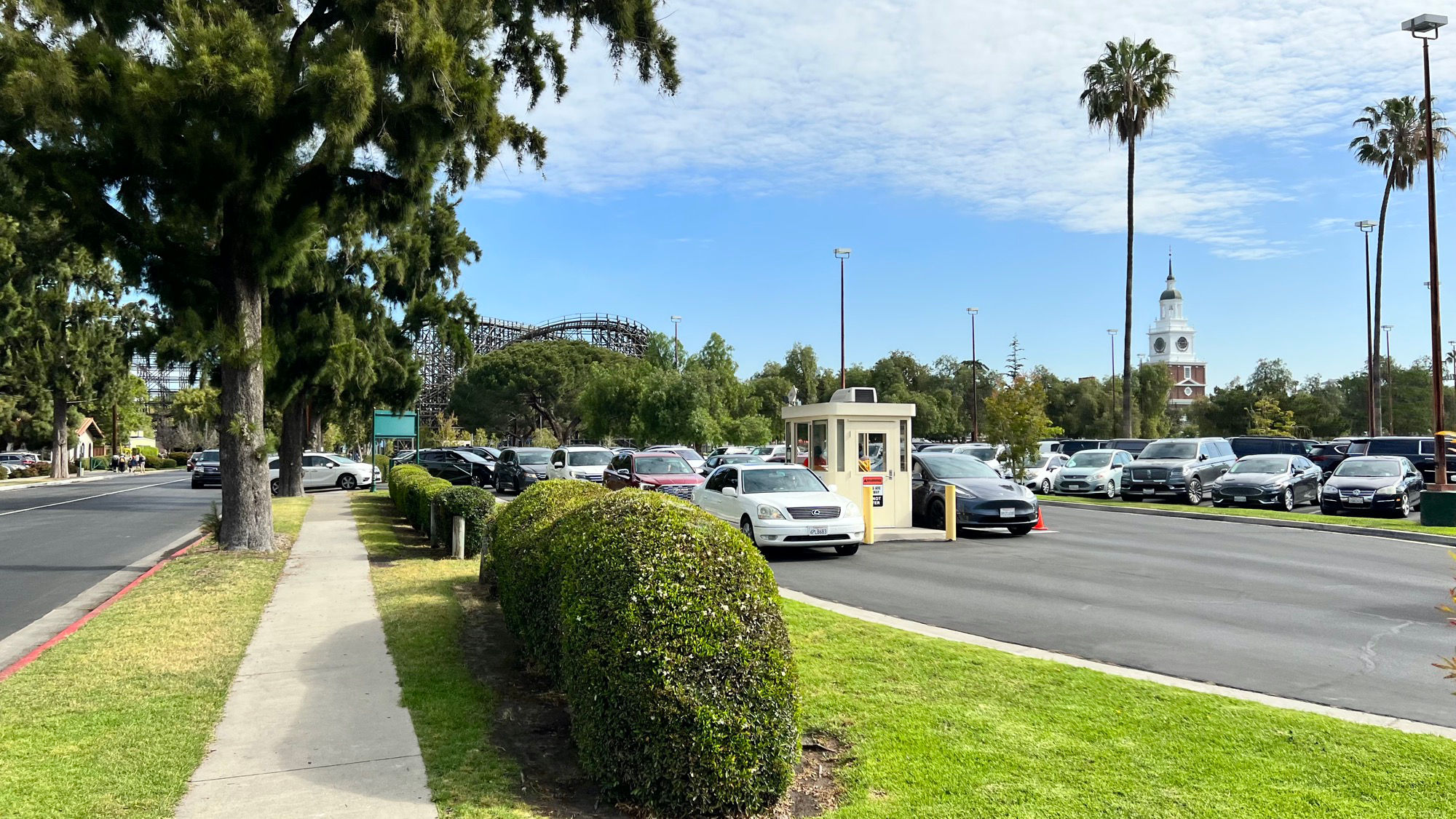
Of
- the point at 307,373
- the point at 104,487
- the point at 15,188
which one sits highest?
the point at 15,188

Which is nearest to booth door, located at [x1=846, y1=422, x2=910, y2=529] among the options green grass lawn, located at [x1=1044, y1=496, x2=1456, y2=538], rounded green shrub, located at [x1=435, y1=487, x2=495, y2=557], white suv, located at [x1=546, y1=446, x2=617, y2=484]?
rounded green shrub, located at [x1=435, y1=487, x2=495, y2=557]

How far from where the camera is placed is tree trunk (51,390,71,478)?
167 ft

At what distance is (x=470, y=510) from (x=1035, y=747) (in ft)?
32.2

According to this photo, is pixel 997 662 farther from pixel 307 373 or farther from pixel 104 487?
pixel 104 487

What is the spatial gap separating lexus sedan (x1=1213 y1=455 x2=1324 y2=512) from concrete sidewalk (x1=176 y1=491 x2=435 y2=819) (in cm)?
2243

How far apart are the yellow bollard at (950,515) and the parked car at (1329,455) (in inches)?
923

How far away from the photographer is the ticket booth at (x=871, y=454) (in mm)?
17500

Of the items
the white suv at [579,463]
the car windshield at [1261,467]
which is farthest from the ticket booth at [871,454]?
the car windshield at [1261,467]

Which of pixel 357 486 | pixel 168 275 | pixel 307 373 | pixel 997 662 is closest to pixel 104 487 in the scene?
pixel 357 486

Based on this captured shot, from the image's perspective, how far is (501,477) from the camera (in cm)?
3105

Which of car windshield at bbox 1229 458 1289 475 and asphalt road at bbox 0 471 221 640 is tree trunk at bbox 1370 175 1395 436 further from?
asphalt road at bbox 0 471 221 640

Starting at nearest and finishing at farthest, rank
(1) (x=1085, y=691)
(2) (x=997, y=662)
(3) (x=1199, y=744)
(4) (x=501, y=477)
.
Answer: (3) (x=1199, y=744) → (1) (x=1085, y=691) → (2) (x=997, y=662) → (4) (x=501, y=477)

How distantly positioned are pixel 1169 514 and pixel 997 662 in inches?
706

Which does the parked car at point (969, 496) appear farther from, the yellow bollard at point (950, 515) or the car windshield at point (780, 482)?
the car windshield at point (780, 482)
